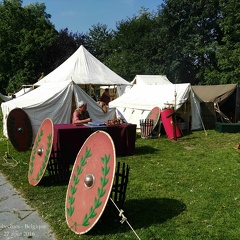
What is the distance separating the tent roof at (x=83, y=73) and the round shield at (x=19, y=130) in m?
6.01

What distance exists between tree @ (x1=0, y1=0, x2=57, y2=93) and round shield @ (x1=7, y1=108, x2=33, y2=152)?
Result: 25789 millimetres

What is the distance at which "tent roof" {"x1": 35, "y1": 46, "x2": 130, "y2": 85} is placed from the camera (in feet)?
51.3

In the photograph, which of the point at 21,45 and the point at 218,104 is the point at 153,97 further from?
the point at 21,45

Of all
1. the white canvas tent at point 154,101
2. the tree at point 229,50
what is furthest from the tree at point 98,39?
the white canvas tent at point 154,101

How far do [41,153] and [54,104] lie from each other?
5260 millimetres

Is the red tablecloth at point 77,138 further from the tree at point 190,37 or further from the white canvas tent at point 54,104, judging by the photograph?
the tree at point 190,37

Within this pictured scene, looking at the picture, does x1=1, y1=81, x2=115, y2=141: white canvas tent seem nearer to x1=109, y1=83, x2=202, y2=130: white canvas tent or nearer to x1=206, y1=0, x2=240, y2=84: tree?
x1=109, y1=83, x2=202, y2=130: white canvas tent

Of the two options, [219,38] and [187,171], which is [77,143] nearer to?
[187,171]

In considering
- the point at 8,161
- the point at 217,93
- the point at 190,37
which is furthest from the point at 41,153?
the point at 190,37

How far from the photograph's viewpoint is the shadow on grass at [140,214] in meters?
3.99

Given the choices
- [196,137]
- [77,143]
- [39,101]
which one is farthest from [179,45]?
[77,143]

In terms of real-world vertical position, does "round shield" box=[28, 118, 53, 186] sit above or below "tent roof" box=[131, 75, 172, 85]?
below

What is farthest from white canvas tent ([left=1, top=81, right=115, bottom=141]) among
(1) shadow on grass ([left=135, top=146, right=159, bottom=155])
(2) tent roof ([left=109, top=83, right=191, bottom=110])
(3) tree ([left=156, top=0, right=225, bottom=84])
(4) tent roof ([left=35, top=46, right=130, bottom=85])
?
(3) tree ([left=156, top=0, right=225, bottom=84])

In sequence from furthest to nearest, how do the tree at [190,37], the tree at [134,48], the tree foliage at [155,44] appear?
1. the tree at [134,48]
2. the tree at [190,37]
3. the tree foliage at [155,44]
